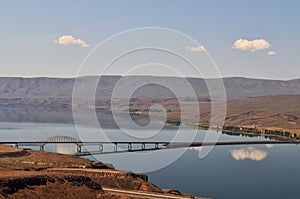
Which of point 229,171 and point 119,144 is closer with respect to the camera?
point 229,171

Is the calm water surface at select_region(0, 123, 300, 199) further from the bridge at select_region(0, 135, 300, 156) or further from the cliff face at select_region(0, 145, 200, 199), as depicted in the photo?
the cliff face at select_region(0, 145, 200, 199)

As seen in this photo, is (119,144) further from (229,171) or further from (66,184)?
(66,184)

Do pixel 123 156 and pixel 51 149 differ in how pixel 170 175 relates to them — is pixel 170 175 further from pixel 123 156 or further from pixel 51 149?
pixel 51 149

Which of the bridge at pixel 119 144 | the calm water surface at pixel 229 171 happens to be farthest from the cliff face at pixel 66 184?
the bridge at pixel 119 144

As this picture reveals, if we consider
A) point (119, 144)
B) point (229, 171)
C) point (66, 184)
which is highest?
point (66, 184)

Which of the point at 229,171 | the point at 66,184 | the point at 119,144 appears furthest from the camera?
the point at 119,144

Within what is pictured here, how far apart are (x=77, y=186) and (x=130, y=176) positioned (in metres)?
16.7

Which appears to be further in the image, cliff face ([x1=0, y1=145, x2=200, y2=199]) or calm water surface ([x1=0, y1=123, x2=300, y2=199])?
calm water surface ([x1=0, y1=123, x2=300, y2=199])

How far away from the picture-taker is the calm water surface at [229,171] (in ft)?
307

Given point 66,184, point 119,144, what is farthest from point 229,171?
point 119,144

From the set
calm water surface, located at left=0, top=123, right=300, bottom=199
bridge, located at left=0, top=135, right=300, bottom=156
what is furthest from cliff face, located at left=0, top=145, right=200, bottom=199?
bridge, located at left=0, top=135, right=300, bottom=156

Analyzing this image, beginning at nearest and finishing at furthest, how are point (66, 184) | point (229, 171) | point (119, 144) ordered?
point (66, 184) → point (229, 171) → point (119, 144)

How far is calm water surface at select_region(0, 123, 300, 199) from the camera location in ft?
307

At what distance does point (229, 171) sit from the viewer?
115 meters
